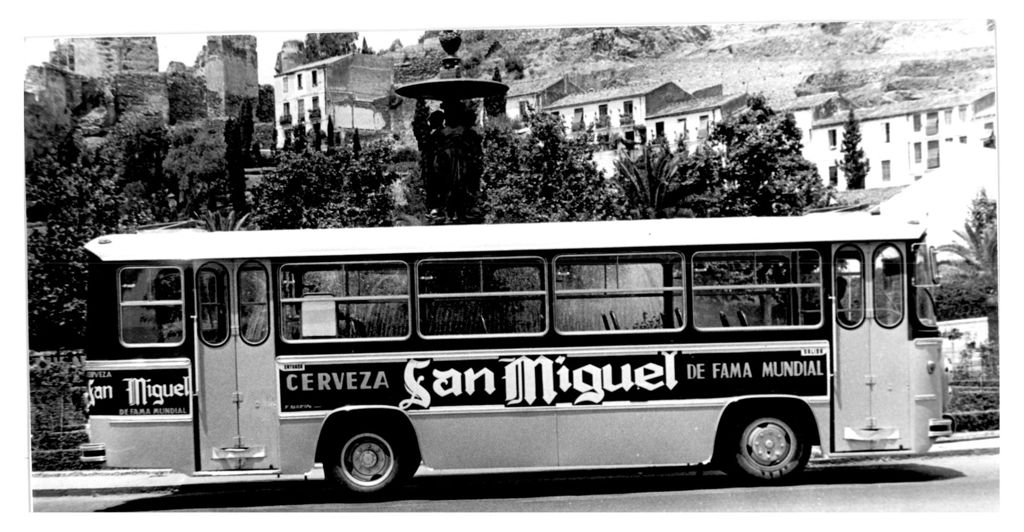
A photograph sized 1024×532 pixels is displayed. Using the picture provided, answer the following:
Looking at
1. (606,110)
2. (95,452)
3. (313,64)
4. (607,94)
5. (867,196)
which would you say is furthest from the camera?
(606,110)

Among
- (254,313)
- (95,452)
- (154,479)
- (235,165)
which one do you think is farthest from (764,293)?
(235,165)

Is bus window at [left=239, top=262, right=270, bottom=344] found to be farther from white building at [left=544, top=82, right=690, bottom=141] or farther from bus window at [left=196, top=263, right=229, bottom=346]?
white building at [left=544, top=82, right=690, bottom=141]

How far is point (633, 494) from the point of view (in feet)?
35.2

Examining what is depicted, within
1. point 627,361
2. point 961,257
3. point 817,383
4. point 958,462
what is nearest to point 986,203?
point 961,257

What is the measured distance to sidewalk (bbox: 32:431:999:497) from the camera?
1198 cm

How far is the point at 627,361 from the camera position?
10.4m

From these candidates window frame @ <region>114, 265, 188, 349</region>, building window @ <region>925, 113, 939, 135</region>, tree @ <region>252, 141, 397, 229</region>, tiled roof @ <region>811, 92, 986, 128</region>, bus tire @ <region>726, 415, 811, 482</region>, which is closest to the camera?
window frame @ <region>114, 265, 188, 349</region>

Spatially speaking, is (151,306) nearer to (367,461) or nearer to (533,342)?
(367,461)

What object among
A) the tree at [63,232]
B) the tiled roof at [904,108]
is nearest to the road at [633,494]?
the tree at [63,232]

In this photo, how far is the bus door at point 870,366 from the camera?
1034cm

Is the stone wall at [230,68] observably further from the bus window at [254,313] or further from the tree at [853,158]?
the tree at [853,158]

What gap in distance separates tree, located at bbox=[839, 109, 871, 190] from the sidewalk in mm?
3923

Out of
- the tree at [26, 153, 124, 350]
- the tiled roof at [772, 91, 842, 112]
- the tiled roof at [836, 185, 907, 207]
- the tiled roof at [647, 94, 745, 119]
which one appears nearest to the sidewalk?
the tree at [26, 153, 124, 350]

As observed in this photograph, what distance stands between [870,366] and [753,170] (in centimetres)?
575
